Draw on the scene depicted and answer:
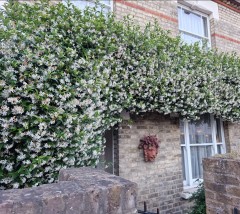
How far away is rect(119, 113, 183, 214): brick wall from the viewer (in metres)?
4.22

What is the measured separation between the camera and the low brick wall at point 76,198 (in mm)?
1048

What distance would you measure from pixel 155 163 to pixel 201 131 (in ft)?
6.45

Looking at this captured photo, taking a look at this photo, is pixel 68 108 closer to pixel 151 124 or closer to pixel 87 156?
pixel 87 156

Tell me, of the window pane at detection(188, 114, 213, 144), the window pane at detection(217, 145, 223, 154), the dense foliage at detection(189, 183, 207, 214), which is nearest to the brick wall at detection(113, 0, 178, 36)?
the window pane at detection(188, 114, 213, 144)

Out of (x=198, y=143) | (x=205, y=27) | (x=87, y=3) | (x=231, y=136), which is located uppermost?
(x=205, y=27)

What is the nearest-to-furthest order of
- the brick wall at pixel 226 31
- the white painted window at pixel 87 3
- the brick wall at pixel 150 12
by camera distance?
the white painted window at pixel 87 3
the brick wall at pixel 150 12
the brick wall at pixel 226 31

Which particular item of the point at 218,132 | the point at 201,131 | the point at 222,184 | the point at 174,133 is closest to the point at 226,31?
the point at 218,132

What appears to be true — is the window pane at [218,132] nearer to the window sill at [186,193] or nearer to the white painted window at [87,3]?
the window sill at [186,193]

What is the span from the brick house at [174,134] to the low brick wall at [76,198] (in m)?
2.46

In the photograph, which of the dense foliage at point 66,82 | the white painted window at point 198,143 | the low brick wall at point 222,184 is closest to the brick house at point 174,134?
the white painted window at point 198,143

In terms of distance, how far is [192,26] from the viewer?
21.9ft

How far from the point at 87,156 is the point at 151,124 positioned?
229 centimetres

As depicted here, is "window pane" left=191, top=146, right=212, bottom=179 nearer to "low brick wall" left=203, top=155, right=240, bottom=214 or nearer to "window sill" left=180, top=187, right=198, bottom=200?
"window sill" left=180, top=187, right=198, bottom=200

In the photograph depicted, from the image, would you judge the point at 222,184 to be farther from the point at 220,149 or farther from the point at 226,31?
the point at 226,31
